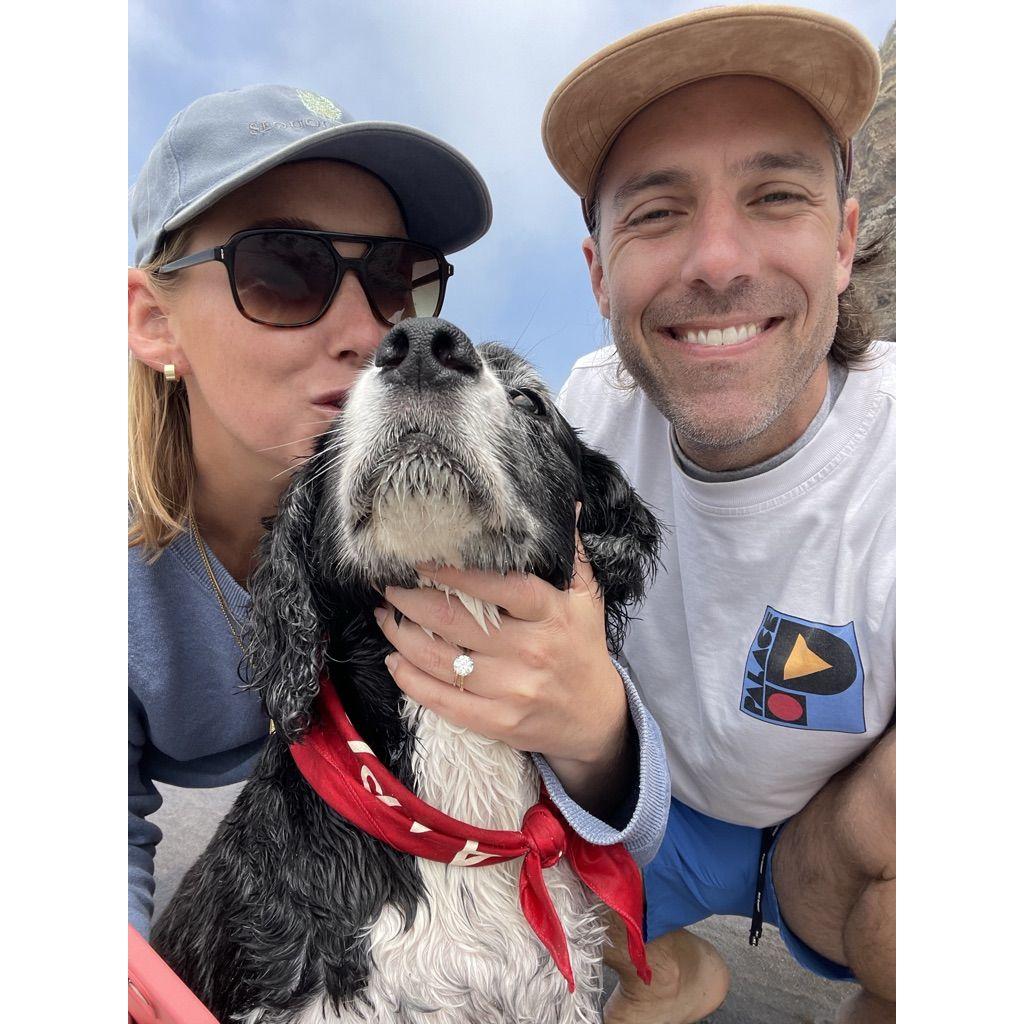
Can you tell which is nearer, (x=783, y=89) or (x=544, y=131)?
(x=783, y=89)

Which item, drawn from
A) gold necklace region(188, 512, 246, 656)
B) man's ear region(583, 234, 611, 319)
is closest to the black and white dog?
gold necklace region(188, 512, 246, 656)

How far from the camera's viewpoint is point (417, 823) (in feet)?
4.19

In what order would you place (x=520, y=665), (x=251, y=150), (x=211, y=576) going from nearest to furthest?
(x=520, y=665) → (x=251, y=150) → (x=211, y=576)

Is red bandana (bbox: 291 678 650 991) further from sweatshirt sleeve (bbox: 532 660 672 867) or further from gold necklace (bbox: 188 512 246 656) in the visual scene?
gold necklace (bbox: 188 512 246 656)

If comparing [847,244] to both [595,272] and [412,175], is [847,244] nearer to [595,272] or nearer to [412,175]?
[595,272]

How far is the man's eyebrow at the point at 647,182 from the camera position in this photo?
5.67 ft

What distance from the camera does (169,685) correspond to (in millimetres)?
1874

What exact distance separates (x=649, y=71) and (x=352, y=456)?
1.23m

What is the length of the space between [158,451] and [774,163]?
1.75 metres

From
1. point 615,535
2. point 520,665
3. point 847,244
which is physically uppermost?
point 847,244

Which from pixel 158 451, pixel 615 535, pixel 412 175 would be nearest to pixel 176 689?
pixel 158 451
